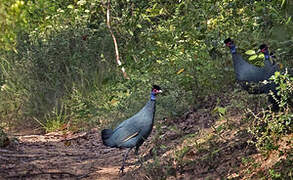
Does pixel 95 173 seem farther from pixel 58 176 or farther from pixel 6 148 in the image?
pixel 6 148

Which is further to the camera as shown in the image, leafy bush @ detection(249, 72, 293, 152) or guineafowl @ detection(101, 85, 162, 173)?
guineafowl @ detection(101, 85, 162, 173)

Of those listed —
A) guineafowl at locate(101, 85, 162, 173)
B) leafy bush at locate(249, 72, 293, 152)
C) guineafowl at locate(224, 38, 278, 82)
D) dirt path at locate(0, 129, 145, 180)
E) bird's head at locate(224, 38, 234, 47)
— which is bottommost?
dirt path at locate(0, 129, 145, 180)

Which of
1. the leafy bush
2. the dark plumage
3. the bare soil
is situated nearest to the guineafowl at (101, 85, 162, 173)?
the bare soil

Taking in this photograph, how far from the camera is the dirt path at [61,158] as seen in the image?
5.92 metres

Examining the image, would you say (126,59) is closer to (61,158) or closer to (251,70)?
(61,158)

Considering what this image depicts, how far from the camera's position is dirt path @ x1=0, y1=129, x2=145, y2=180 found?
19.4ft

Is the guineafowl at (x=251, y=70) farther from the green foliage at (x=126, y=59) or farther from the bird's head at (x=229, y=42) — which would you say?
the green foliage at (x=126, y=59)

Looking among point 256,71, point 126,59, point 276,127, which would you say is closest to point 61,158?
point 256,71

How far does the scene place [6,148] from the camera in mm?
7195

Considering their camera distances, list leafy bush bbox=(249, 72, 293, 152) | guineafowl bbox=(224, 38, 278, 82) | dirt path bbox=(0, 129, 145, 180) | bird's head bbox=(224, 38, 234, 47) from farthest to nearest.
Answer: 1. bird's head bbox=(224, 38, 234, 47)
2. dirt path bbox=(0, 129, 145, 180)
3. guineafowl bbox=(224, 38, 278, 82)
4. leafy bush bbox=(249, 72, 293, 152)

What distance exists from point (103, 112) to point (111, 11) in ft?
9.21

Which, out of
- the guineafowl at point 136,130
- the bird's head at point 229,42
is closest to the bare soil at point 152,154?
the guineafowl at point 136,130

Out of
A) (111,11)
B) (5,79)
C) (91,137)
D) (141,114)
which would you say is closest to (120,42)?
(111,11)

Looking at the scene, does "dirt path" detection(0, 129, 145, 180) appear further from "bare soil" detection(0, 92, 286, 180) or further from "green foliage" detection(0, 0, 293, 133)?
"green foliage" detection(0, 0, 293, 133)
